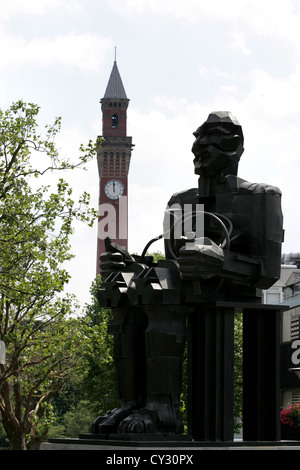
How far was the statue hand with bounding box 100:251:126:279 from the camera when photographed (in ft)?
28.8

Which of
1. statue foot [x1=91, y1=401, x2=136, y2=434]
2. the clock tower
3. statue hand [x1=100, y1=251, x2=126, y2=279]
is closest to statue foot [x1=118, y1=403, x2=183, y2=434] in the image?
statue foot [x1=91, y1=401, x2=136, y2=434]

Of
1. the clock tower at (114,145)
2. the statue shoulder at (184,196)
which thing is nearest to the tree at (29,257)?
the statue shoulder at (184,196)

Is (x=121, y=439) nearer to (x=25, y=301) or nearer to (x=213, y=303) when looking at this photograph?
(x=213, y=303)

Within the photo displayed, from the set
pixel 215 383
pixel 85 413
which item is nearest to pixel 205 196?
pixel 215 383

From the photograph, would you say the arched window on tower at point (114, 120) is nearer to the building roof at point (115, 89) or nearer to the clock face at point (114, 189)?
the building roof at point (115, 89)

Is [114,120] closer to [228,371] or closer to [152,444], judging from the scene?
[228,371]

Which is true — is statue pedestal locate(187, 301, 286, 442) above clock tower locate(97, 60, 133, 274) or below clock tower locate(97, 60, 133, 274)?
below

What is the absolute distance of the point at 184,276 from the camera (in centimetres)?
777

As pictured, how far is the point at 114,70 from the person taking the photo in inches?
3265

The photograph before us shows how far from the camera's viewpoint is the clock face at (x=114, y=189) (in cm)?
8156

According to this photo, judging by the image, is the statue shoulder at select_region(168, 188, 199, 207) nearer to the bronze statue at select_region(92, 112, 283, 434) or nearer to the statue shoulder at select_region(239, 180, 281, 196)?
the bronze statue at select_region(92, 112, 283, 434)

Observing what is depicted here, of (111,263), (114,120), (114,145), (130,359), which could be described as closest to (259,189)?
(111,263)

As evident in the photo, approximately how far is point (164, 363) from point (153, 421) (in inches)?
21.0

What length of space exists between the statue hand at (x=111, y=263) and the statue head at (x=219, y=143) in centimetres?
122
